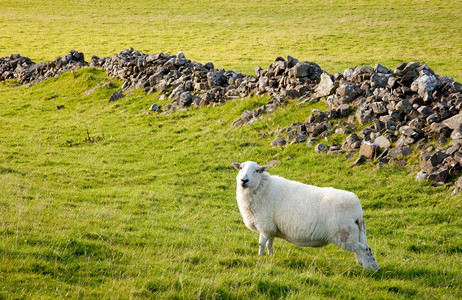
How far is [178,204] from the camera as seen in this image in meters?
14.3

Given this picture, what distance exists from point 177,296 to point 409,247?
652 centimetres

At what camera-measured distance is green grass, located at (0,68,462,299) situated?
7.20 metres

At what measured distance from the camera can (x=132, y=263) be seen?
7.92 metres

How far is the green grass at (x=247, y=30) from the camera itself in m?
40.8

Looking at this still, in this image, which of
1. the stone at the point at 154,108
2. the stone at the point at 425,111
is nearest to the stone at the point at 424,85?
the stone at the point at 425,111

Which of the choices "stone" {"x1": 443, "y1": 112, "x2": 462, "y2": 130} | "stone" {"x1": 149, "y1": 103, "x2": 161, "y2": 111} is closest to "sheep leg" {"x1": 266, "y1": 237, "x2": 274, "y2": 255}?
"stone" {"x1": 443, "y1": 112, "x2": 462, "y2": 130}

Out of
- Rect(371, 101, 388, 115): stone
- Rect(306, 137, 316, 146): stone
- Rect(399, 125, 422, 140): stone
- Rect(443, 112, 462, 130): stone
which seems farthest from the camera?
Rect(306, 137, 316, 146): stone

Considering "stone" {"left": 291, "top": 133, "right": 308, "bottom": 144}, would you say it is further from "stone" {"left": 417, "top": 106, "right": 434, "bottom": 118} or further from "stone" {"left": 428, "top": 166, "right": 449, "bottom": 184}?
"stone" {"left": 428, "top": 166, "right": 449, "bottom": 184}

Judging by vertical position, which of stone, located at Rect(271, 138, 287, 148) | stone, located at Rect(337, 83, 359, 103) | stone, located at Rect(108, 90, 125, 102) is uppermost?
stone, located at Rect(337, 83, 359, 103)

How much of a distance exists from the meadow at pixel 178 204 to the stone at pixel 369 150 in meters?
0.56

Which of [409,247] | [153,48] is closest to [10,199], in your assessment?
[409,247]

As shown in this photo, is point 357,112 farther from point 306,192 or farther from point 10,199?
point 10,199

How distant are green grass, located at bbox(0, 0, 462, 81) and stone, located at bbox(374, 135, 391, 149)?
45.5ft

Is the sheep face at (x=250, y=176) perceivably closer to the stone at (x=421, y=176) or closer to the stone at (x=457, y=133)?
the stone at (x=421, y=176)
